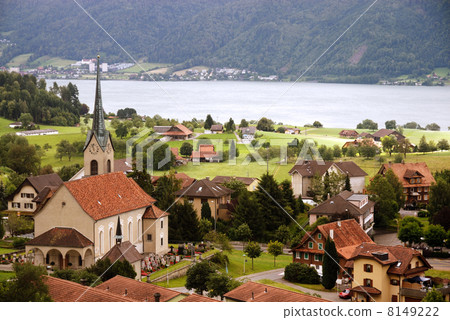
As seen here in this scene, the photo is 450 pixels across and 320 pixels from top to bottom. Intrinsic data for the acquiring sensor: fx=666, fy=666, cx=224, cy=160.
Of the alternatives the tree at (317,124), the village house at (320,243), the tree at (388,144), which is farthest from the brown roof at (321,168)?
the tree at (317,124)

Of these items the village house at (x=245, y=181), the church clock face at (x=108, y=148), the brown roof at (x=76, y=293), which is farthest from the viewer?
the village house at (x=245, y=181)

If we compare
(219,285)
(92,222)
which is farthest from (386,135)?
(219,285)

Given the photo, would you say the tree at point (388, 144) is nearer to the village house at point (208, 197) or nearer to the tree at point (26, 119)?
the village house at point (208, 197)

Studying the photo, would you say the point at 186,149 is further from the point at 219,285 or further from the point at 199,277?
the point at 219,285

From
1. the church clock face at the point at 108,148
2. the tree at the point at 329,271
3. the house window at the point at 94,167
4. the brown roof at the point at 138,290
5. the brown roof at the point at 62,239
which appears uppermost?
the church clock face at the point at 108,148

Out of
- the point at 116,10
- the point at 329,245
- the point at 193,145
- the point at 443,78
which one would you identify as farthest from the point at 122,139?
the point at 443,78

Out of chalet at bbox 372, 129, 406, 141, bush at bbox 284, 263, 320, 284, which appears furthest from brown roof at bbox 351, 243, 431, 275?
chalet at bbox 372, 129, 406, 141

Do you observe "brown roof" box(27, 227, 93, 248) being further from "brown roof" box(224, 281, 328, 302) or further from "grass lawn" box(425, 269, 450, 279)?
"grass lawn" box(425, 269, 450, 279)
